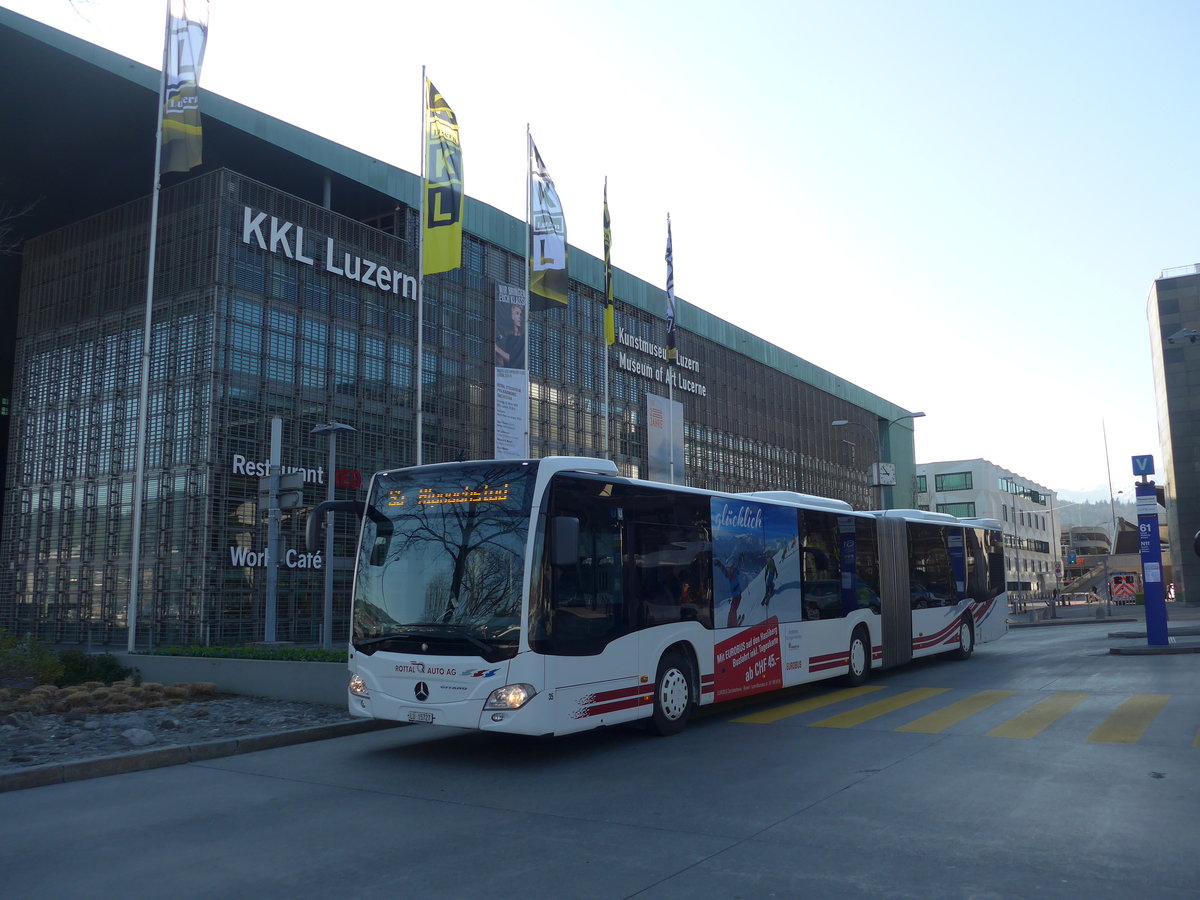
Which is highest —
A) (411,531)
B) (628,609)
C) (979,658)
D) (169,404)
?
(169,404)

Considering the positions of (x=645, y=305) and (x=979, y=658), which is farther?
(x=645, y=305)

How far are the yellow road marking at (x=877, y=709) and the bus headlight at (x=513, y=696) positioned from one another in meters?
4.19

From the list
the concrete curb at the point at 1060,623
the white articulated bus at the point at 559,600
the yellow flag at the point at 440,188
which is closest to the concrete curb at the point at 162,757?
the white articulated bus at the point at 559,600

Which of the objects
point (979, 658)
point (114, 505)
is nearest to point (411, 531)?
point (979, 658)

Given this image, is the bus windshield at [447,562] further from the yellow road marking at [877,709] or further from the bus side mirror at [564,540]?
the yellow road marking at [877,709]

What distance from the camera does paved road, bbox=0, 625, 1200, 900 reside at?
5695 millimetres

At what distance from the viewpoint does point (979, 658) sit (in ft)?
70.0

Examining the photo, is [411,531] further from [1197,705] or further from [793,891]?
[1197,705]

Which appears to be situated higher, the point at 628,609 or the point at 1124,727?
the point at 628,609

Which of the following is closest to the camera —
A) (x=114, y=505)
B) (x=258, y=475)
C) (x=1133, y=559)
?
(x=258, y=475)

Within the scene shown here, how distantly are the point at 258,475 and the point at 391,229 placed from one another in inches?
471

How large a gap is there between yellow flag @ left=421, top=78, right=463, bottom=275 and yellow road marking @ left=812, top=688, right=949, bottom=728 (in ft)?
53.7

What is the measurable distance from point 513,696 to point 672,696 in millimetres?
2803

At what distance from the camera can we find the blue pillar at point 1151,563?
814 inches
